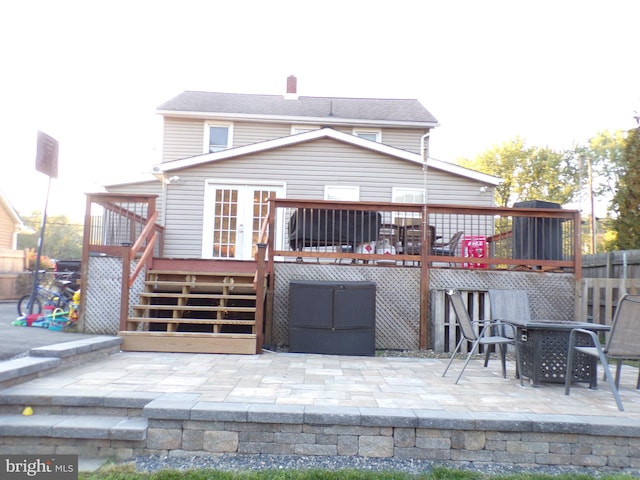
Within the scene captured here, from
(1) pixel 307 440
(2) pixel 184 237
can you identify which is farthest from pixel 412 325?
(2) pixel 184 237

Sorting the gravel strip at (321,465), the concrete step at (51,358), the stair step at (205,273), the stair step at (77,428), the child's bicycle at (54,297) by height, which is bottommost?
the gravel strip at (321,465)

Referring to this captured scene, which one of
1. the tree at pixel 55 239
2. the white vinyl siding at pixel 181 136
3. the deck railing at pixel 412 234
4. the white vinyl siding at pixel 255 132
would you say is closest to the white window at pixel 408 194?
the deck railing at pixel 412 234

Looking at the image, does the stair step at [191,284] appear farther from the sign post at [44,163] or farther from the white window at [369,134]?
the white window at [369,134]

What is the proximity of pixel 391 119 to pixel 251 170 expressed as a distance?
5.03 m

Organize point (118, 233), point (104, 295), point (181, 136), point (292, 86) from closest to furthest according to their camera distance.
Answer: point (104, 295)
point (118, 233)
point (181, 136)
point (292, 86)

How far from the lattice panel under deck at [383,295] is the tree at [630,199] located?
387 centimetres

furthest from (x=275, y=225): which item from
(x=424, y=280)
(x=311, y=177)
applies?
(x=311, y=177)

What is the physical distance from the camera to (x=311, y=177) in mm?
9875

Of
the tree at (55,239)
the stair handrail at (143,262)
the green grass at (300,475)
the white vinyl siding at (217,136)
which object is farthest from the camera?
the tree at (55,239)

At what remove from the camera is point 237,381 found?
159 inches

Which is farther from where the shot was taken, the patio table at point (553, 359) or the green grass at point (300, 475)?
the patio table at point (553, 359)

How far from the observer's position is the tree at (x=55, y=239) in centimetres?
3938

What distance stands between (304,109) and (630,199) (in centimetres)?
905

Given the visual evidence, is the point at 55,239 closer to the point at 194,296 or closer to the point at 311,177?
the point at 311,177
